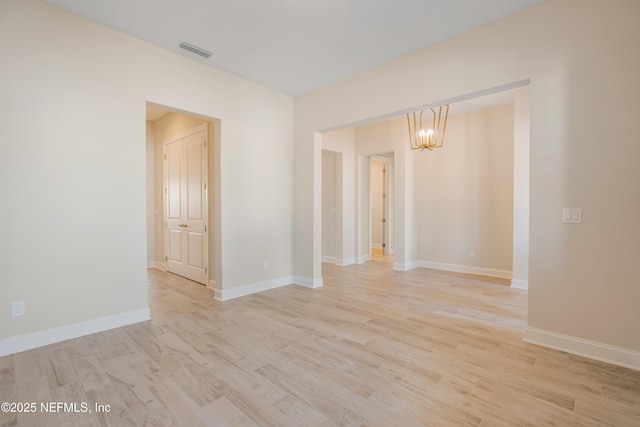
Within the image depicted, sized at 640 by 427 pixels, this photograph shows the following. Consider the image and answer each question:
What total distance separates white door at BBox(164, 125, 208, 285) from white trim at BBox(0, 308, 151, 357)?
59.9 inches

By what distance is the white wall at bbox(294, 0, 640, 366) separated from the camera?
2229mm

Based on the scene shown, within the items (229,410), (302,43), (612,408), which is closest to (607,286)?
(612,408)

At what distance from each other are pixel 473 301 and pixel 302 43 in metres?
3.79

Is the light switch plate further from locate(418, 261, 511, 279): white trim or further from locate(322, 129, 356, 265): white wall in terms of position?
locate(322, 129, 356, 265): white wall

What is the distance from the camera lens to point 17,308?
→ 2.46 meters

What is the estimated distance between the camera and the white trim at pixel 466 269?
514 cm

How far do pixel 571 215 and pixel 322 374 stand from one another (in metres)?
2.42

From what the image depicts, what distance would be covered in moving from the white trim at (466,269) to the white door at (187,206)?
4.31m

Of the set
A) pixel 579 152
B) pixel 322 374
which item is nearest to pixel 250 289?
pixel 322 374

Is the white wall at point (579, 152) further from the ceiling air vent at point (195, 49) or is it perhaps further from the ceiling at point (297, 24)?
the ceiling air vent at point (195, 49)

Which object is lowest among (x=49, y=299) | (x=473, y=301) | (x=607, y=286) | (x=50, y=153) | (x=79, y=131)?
(x=473, y=301)

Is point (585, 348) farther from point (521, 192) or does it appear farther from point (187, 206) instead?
point (187, 206)

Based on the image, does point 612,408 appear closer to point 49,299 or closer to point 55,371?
point 55,371

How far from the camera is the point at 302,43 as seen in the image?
3.22 m
